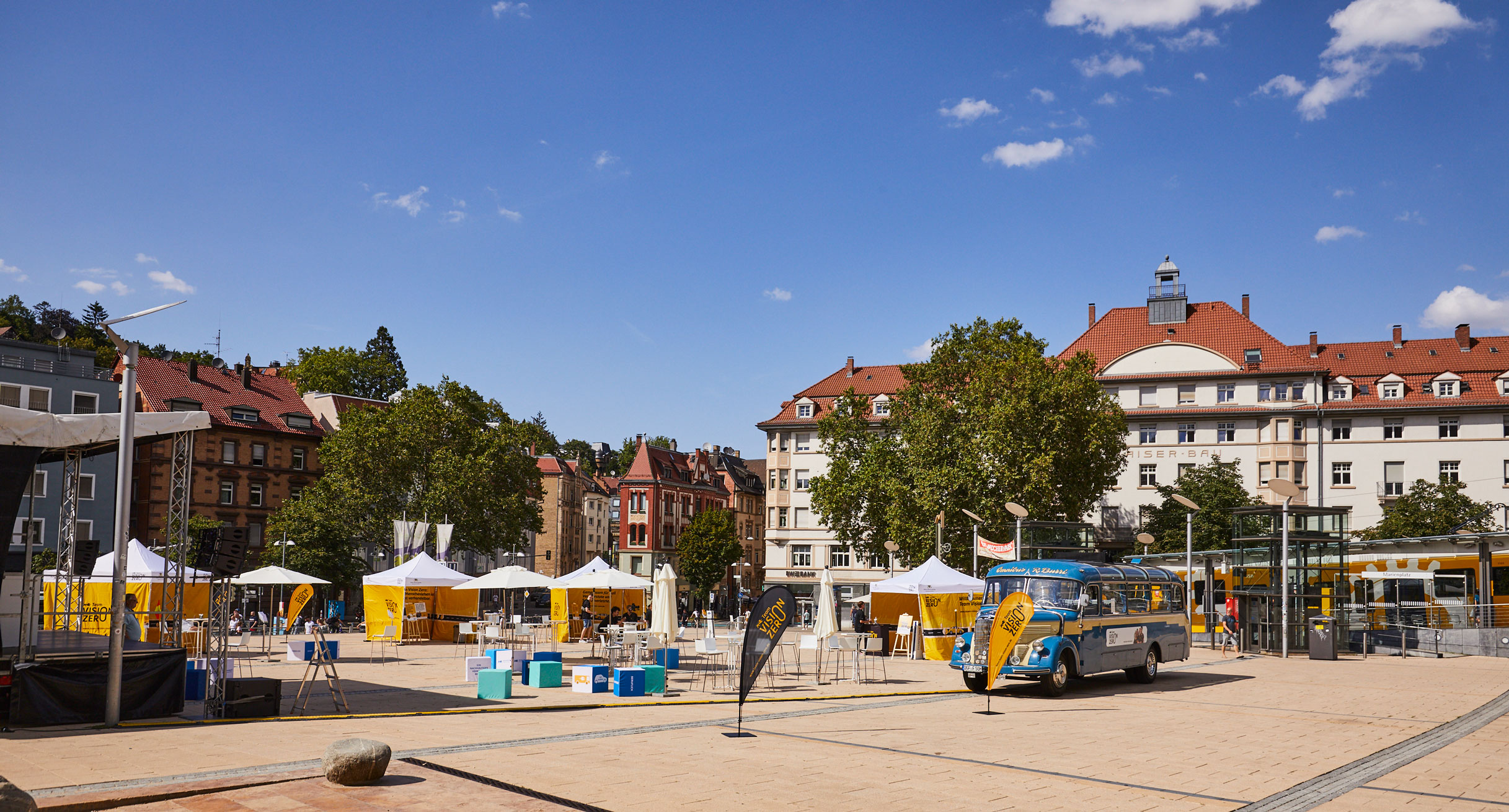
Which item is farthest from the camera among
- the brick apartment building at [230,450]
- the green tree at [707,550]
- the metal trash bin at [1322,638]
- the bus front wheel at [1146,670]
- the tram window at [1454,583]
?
the green tree at [707,550]

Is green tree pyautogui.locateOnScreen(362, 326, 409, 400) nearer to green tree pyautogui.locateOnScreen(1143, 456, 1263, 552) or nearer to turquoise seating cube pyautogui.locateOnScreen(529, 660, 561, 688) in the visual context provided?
green tree pyautogui.locateOnScreen(1143, 456, 1263, 552)

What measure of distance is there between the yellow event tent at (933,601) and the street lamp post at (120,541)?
62.5 ft

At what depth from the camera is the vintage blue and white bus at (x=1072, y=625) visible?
20.8 meters

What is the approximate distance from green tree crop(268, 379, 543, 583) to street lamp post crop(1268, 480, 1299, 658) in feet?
127

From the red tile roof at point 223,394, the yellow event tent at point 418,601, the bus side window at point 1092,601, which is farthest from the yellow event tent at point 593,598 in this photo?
the red tile roof at point 223,394

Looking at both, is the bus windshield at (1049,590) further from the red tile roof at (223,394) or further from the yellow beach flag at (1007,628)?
the red tile roof at (223,394)

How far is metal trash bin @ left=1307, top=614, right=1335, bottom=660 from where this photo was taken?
31.8 m

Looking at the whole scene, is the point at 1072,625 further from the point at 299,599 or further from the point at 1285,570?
the point at 299,599

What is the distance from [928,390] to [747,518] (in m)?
67.5

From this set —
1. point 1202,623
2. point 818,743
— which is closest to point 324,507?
point 1202,623

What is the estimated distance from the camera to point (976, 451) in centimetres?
5103

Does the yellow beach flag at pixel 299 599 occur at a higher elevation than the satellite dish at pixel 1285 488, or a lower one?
lower

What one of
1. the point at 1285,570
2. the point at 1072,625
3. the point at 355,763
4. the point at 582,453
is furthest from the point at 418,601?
the point at 582,453

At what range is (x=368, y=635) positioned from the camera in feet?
108
